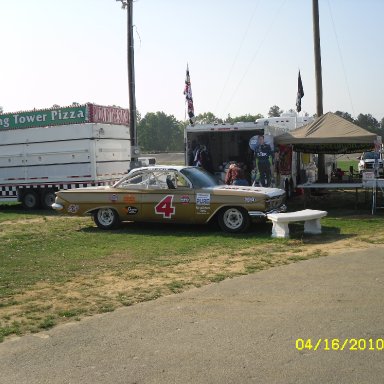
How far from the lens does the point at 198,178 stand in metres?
11.6

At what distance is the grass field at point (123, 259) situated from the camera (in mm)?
6234

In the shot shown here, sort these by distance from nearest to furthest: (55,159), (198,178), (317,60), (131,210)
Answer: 1. (198,178)
2. (131,210)
3. (55,159)
4. (317,60)

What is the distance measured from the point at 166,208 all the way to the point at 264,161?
4401mm

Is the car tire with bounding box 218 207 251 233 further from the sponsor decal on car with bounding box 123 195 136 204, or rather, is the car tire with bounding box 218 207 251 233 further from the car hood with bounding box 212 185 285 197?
the sponsor decal on car with bounding box 123 195 136 204

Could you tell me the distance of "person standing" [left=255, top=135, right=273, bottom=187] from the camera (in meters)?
14.7

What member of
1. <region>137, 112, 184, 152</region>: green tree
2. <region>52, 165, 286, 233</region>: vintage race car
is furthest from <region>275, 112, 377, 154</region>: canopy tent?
<region>137, 112, 184, 152</region>: green tree

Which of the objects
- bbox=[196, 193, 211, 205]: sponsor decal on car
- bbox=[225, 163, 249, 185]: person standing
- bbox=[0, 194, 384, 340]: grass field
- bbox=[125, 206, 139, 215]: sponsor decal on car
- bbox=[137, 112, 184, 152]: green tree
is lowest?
bbox=[0, 194, 384, 340]: grass field

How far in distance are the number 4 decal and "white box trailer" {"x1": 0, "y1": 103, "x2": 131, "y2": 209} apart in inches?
243

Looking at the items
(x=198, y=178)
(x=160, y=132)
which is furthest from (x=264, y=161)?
(x=160, y=132)

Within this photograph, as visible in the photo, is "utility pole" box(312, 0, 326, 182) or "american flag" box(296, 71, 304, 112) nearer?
"utility pole" box(312, 0, 326, 182)

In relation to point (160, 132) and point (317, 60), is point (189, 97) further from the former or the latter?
point (160, 132)

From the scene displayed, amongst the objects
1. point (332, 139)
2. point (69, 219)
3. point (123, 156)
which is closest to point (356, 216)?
point (332, 139)

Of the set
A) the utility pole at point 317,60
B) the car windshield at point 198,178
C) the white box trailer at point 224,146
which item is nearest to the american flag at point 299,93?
the utility pole at point 317,60

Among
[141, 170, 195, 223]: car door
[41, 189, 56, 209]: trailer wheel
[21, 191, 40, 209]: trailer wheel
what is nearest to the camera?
[141, 170, 195, 223]: car door
